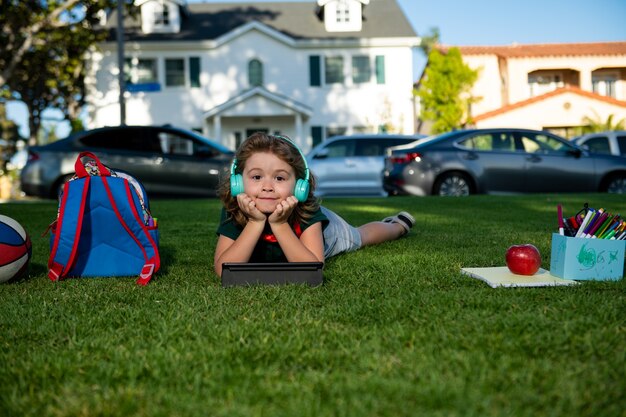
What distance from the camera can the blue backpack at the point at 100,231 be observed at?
13.2 feet

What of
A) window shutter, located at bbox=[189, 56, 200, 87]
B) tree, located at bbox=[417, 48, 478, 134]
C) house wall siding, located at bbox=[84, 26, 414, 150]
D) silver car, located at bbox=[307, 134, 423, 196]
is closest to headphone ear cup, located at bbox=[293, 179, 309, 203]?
silver car, located at bbox=[307, 134, 423, 196]

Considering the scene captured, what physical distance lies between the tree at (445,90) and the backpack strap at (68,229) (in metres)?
26.2

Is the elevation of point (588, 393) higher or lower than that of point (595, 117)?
lower

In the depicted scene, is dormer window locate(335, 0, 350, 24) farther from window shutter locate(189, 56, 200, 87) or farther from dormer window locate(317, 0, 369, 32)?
window shutter locate(189, 56, 200, 87)

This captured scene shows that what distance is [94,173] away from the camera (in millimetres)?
4281

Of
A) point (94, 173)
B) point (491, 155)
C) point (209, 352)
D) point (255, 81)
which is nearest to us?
point (209, 352)

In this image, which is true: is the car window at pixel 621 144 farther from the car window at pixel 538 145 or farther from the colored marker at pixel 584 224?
the colored marker at pixel 584 224

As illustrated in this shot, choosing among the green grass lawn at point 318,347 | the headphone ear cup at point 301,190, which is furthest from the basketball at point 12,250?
the headphone ear cup at point 301,190

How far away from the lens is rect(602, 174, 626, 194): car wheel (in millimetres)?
13312

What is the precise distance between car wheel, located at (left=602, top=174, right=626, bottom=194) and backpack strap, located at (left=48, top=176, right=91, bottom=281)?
465 inches

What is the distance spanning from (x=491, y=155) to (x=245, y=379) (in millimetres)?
11364

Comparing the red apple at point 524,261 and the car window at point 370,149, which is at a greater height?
the car window at point 370,149

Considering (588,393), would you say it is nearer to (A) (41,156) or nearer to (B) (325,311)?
(B) (325,311)

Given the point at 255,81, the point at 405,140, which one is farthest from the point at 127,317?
the point at 255,81
